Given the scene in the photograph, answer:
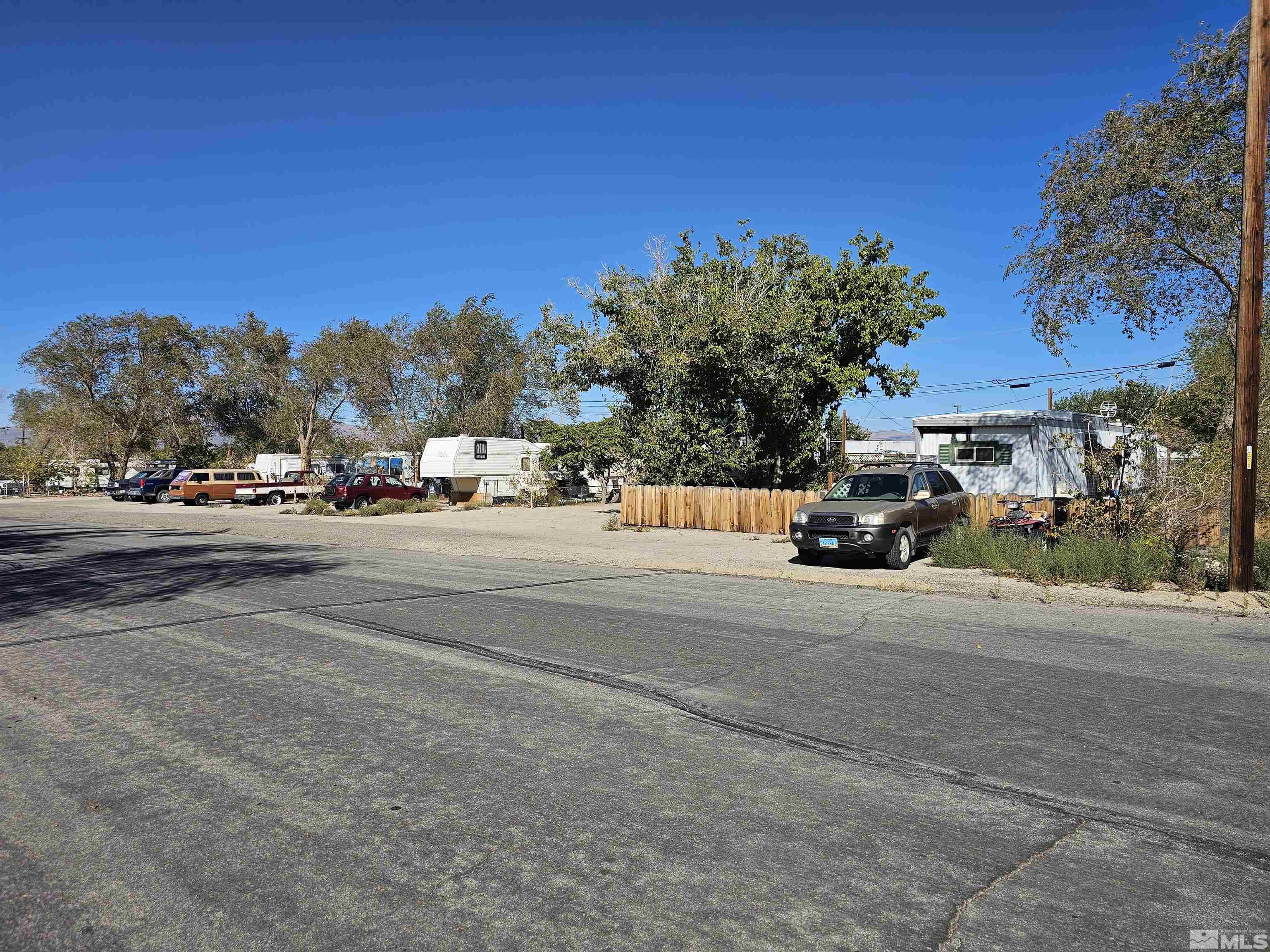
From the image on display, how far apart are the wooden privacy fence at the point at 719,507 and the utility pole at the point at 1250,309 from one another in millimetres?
7793

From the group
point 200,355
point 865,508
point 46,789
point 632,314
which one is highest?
point 200,355

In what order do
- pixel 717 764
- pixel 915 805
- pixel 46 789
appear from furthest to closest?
pixel 717 764, pixel 46 789, pixel 915 805

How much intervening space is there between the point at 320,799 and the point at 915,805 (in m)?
2.78

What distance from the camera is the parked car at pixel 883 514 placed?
1319cm

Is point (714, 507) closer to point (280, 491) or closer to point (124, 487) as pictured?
point (280, 491)

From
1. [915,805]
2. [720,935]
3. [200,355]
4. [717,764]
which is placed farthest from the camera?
[200,355]

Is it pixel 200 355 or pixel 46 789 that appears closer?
pixel 46 789

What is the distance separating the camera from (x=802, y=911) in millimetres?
2812

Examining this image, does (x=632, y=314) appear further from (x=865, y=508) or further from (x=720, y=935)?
(x=720, y=935)

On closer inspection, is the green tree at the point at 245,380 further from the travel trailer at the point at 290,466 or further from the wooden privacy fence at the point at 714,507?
the wooden privacy fence at the point at 714,507

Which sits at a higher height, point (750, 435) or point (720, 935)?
point (750, 435)

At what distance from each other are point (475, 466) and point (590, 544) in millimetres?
20079

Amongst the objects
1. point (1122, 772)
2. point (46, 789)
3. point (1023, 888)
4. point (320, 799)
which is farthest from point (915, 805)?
point (46, 789)

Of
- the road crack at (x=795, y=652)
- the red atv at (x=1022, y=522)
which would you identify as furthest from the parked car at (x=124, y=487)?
the road crack at (x=795, y=652)
